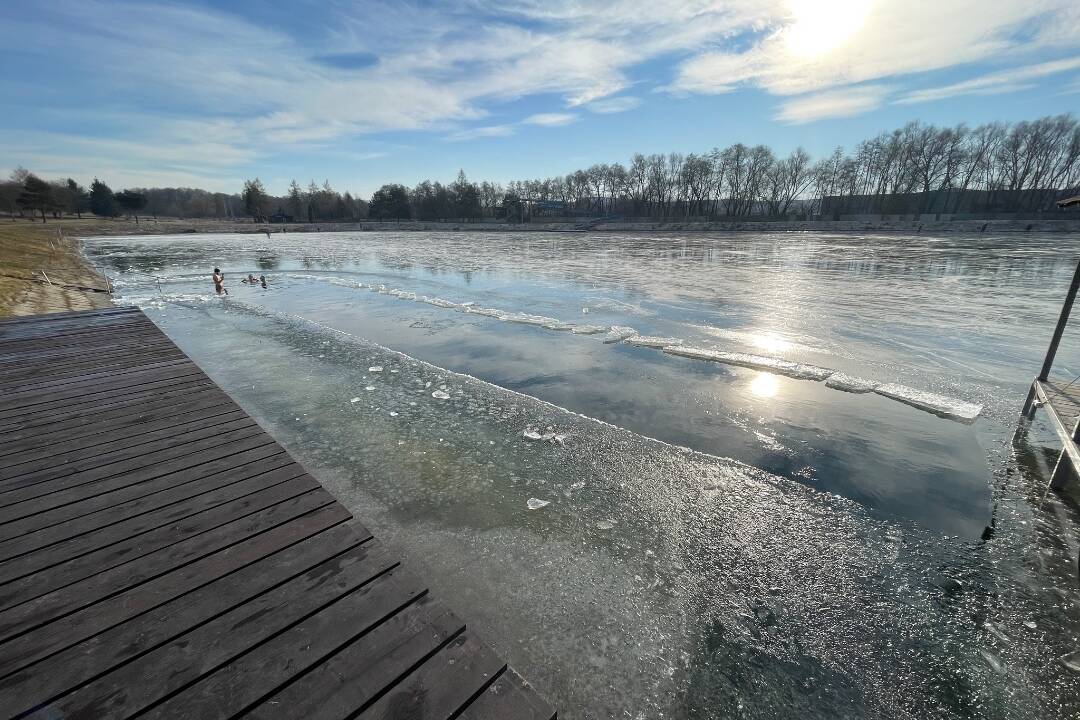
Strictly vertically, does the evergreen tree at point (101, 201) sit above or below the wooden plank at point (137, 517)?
above

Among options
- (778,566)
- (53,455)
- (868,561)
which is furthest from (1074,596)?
(53,455)

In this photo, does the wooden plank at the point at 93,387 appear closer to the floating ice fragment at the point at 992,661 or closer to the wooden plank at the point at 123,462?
the wooden plank at the point at 123,462

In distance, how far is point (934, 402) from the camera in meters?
7.15

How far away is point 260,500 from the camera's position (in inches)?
133

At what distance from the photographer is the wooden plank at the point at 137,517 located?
110 inches

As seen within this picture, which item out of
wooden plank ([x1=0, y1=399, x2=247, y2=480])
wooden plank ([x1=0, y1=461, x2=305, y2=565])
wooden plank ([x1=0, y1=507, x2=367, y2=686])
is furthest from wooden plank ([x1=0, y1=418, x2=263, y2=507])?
wooden plank ([x1=0, y1=507, x2=367, y2=686])

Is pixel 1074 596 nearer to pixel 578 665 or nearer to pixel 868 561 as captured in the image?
pixel 868 561

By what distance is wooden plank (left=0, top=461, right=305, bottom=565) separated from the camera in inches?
110

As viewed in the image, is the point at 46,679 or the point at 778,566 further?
the point at 778,566

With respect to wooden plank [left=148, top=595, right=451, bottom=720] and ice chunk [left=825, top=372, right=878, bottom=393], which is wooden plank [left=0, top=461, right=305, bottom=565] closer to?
wooden plank [left=148, top=595, right=451, bottom=720]

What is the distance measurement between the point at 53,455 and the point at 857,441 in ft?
29.1

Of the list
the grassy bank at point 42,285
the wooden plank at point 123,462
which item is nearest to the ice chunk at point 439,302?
the grassy bank at point 42,285

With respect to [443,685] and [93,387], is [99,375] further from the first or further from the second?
[443,685]

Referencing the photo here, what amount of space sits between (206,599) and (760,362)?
30.4ft
